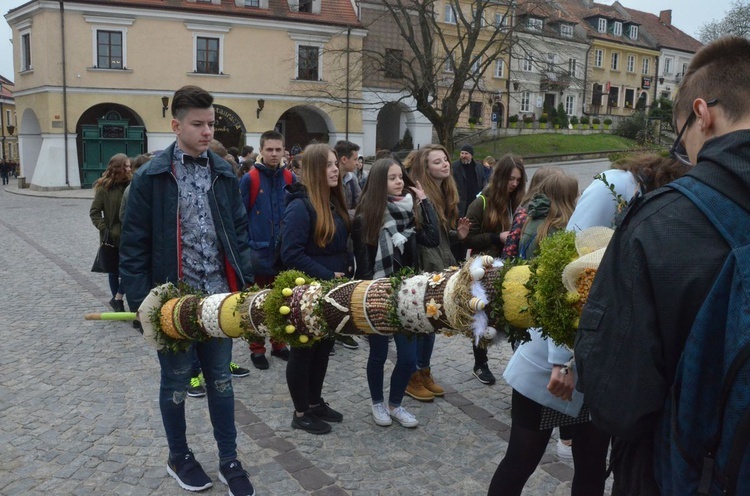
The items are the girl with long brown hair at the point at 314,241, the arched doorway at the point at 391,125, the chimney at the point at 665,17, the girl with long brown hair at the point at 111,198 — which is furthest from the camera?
the chimney at the point at 665,17

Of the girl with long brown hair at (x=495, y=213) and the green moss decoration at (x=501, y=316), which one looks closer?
the green moss decoration at (x=501, y=316)

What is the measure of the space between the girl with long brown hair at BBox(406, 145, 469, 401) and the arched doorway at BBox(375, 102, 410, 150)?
112 feet

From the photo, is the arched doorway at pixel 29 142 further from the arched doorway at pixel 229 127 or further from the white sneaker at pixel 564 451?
the white sneaker at pixel 564 451

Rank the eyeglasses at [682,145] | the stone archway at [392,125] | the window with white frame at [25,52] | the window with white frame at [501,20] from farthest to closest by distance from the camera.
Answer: the stone archway at [392,125] < the window with white frame at [25,52] < the window with white frame at [501,20] < the eyeglasses at [682,145]

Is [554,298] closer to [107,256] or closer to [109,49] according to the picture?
[107,256]

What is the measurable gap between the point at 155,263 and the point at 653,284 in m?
2.87

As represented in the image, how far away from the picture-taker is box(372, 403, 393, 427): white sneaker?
190 inches

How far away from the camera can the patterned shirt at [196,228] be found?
12.5 ft

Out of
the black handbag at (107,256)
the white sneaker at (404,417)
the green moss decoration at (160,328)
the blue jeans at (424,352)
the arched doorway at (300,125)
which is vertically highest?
the arched doorway at (300,125)

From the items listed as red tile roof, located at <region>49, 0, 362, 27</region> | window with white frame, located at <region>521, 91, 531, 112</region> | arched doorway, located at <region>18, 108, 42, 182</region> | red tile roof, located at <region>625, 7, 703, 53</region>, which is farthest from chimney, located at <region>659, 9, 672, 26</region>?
arched doorway, located at <region>18, 108, 42, 182</region>

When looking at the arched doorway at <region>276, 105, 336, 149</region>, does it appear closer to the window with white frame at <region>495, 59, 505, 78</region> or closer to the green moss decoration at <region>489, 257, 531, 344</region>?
the window with white frame at <region>495, 59, 505, 78</region>

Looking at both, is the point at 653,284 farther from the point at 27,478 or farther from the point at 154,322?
the point at 27,478

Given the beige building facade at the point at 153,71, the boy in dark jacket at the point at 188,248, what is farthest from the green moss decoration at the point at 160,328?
the beige building facade at the point at 153,71

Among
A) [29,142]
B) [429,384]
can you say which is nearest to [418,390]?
[429,384]
